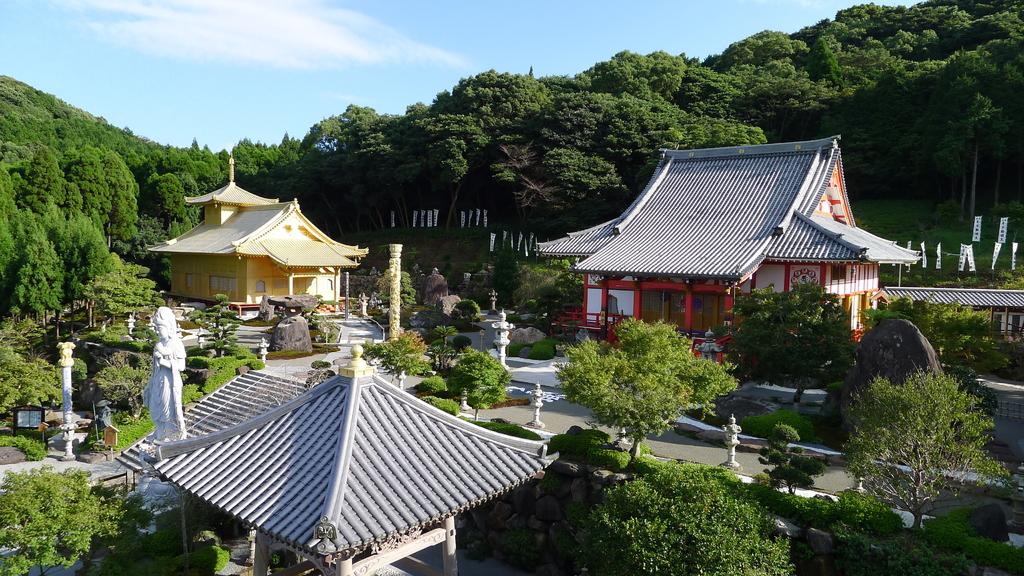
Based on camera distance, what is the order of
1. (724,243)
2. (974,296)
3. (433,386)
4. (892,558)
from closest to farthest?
(892,558)
(433,386)
(724,243)
(974,296)

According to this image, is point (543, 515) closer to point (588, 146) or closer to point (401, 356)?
point (401, 356)

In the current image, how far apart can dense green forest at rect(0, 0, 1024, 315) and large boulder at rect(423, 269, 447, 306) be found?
10936mm

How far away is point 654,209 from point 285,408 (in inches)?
838

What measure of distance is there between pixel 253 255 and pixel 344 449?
1218 inches

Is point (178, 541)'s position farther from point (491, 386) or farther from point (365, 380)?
point (491, 386)

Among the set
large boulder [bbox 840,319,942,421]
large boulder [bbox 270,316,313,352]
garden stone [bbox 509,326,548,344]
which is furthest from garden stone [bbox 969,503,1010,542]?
large boulder [bbox 270,316,313,352]

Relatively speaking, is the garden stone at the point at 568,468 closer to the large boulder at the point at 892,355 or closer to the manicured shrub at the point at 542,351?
the large boulder at the point at 892,355

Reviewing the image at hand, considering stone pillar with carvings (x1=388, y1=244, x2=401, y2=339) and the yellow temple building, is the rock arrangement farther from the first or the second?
the yellow temple building

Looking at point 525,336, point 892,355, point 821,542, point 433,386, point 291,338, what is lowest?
point 821,542

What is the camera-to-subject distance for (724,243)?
→ 22.9 m

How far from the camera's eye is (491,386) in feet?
54.5

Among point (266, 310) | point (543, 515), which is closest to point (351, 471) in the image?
point (543, 515)

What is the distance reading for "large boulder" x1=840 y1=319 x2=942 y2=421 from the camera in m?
13.7

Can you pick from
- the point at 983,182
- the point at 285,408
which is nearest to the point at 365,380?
the point at 285,408
